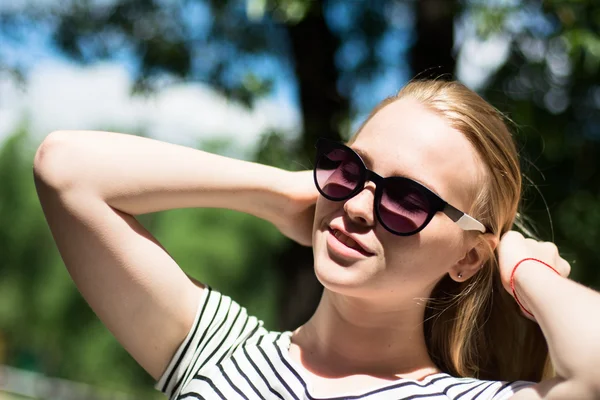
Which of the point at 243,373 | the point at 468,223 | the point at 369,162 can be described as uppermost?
the point at 369,162

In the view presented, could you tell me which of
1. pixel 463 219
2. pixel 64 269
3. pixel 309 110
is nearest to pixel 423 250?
pixel 463 219

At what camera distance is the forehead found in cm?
145

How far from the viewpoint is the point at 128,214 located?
158 centimetres

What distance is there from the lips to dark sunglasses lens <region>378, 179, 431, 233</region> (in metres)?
0.07

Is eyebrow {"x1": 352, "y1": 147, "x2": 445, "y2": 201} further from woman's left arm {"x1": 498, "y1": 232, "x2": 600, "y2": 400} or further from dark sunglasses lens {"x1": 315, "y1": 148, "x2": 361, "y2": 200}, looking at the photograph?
woman's left arm {"x1": 498, "y1": 232, "x2": 600, "y2": 400}

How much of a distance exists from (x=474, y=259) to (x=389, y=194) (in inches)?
12.7

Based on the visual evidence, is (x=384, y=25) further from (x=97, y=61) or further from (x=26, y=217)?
(x=26, y=217)

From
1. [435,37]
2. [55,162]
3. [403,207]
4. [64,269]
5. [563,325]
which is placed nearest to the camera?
[563,325]

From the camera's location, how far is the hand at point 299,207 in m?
1.67

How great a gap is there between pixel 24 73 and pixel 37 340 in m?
11.4

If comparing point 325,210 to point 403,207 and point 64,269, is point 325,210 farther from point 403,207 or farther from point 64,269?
point 64,269

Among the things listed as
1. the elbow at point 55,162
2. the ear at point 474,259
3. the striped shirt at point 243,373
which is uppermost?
the elbow at point 55,162

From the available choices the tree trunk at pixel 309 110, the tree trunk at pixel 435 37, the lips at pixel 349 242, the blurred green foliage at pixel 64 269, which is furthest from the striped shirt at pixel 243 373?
the blurred green foliage at pixel 64 269

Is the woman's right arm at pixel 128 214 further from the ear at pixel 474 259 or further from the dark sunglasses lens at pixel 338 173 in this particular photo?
the ear at pixel 474 259
